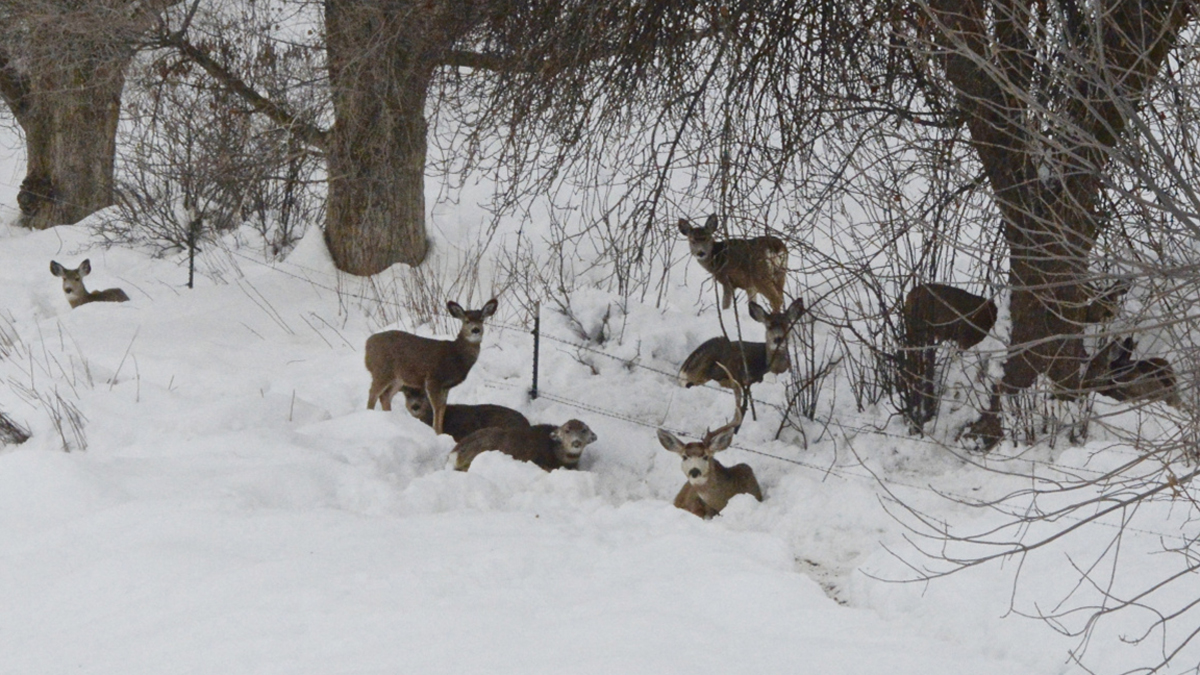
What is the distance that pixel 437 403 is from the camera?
8.73m

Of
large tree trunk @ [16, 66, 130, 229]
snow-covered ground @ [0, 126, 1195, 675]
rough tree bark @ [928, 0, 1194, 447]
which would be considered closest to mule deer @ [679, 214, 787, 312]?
snow-covered ground @ [0, 126, 1195, 675]

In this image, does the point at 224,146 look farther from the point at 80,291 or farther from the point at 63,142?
the point at 63,142

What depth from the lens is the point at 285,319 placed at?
12.0m

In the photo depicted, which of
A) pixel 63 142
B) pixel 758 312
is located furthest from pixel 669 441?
pixel 63 142

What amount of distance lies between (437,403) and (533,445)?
41.8 inches

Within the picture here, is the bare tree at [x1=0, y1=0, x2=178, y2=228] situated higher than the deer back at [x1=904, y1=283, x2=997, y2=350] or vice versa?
the bare tree at [x1=0, y1=0, x2=178, y2=228]

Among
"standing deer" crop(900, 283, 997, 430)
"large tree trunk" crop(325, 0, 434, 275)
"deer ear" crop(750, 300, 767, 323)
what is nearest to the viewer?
"standing deer" crop(900, 283, 997, 430)

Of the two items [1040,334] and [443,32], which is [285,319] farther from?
[1040,334]

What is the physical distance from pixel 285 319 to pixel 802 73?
19.3 ft

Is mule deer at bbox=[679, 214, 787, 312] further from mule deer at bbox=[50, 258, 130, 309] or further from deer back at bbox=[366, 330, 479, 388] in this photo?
mule deer at bbox=[50, 258, 130, 309]

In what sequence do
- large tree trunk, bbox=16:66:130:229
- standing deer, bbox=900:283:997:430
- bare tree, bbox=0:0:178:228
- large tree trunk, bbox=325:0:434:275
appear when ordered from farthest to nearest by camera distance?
large tree trunk, bbox=16:66:130:229 → bare tree, bbox=0:0:178:228 → large tree trunk, bbox=325:0:434:275 → standing deer, bbox=900:283:997:430

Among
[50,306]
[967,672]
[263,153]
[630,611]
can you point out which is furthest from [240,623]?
[50,306]

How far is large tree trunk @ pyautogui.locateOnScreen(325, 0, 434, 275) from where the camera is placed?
9.14 m

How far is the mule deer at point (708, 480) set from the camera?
7.35 m
